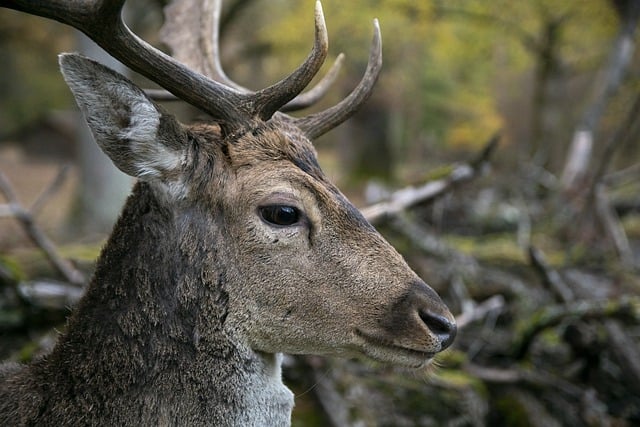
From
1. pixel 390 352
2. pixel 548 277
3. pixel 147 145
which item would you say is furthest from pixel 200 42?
pixel 548 277

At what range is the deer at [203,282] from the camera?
7.50ft

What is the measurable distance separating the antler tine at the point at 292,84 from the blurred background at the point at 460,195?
1.14 m

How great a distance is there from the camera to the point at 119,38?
2.29m

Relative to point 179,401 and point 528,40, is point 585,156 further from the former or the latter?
point 528,40

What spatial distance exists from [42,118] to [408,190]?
65.6ft

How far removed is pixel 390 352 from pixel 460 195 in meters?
7.61

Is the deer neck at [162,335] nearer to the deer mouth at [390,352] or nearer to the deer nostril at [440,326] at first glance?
the deer mouth at [390,352]

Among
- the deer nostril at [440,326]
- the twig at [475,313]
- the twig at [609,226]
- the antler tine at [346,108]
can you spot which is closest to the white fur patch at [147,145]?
the antler tine at [346,108]

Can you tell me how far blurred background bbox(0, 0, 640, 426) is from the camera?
4484 mm

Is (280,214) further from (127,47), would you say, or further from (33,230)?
(33,230)

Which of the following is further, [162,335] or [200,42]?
[200,42]

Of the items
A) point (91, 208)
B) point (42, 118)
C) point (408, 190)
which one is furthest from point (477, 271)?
point (42, 118)

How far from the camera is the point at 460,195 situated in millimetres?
9656

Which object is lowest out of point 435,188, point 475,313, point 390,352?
point 475,313
